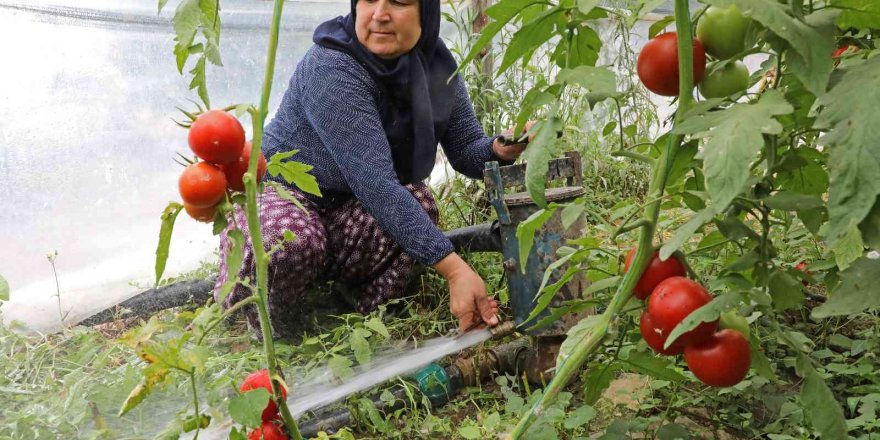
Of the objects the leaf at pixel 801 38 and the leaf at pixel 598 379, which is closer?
the leaf at pixel 801 38

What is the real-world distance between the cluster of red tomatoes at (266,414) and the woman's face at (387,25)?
1.09 meters

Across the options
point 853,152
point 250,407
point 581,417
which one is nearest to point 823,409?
point 853,152

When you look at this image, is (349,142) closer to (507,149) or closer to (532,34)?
(507,149)

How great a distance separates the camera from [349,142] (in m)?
1.68

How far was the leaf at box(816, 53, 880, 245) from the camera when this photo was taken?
499 mm

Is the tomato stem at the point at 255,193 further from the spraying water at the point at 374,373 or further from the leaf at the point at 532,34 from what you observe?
the spraying water at the point at 374,373

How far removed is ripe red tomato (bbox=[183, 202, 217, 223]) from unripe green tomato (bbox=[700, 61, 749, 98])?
54 cm

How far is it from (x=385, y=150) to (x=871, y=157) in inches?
50.9

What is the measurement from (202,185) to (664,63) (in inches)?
19.6

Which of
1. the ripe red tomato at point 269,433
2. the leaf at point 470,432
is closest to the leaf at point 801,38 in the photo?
the ripe red tomato at point 269,433

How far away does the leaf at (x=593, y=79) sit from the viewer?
27.3 inches

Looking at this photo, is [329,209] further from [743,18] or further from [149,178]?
[743,18]

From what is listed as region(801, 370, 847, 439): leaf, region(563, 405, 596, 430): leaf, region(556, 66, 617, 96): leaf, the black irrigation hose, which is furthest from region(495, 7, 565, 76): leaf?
the black irrigation hose

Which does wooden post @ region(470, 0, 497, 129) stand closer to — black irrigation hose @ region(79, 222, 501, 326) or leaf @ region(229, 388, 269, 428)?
black irrigation hose @ region(79, 222, 501, 326)
